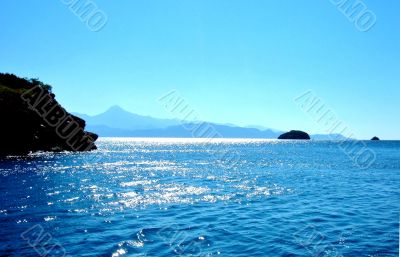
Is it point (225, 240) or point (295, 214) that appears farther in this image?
point (295, 214)

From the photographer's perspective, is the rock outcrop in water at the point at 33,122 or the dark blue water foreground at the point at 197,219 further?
the rock outcrop in water at the point at 33,122

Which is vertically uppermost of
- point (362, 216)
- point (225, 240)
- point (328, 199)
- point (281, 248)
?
point (328, 199)

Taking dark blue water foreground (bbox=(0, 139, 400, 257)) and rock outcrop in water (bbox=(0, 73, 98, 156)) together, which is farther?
rock outcrop in water (bbox=(0, 73, 98, 156))

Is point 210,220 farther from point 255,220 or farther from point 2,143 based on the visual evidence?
point 2,143

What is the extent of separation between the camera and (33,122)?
9269 cm

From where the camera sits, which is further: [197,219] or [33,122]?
[33,122]

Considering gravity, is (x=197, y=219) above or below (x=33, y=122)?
below

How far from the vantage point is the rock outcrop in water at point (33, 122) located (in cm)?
8806

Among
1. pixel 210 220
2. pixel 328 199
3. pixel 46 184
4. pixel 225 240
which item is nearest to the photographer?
pixel 225 240

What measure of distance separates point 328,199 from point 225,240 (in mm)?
19425

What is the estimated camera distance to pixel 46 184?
148 feet

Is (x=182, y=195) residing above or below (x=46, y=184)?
above

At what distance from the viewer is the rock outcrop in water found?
289 ft

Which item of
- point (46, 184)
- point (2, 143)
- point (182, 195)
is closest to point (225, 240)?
point (182, 195)
